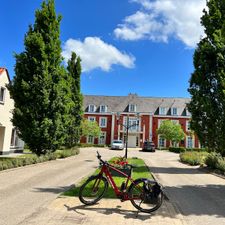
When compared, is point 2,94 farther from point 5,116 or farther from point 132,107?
point 132,107

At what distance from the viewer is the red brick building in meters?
60.0

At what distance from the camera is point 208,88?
61.1ft

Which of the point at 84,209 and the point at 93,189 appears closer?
the point at 84,209

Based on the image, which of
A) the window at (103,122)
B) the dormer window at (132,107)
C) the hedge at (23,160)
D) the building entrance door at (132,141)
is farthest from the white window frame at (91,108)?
the hedge at (23,160)

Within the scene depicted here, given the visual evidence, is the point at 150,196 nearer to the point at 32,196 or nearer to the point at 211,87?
the point at 32,196

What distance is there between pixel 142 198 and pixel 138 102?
55.4 metres

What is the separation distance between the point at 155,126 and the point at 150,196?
54.1 metres

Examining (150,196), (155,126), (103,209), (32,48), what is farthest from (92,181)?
(155,126)

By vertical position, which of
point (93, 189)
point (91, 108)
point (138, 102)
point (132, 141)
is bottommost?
point (93, 189)

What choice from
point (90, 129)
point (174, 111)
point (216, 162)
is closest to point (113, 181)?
point (216, 162)

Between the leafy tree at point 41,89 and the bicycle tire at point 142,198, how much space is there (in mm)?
11616

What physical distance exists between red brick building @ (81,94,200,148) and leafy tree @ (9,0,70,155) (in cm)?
4046

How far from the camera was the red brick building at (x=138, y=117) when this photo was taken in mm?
A: 60000

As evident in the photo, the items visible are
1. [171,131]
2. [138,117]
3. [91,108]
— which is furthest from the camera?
[91,108]
